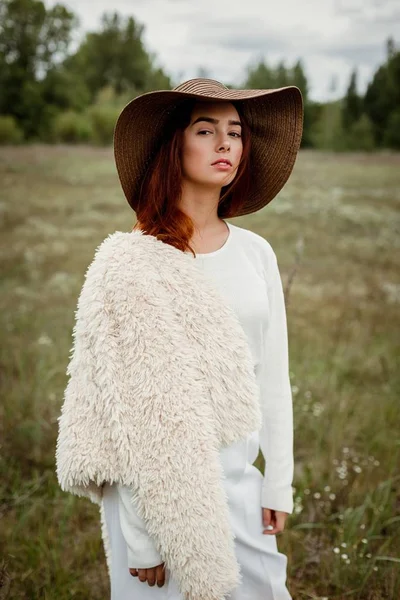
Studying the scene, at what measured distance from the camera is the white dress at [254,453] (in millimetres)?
1448

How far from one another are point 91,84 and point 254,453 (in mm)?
53183

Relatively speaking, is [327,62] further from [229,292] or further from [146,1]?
[229,292]

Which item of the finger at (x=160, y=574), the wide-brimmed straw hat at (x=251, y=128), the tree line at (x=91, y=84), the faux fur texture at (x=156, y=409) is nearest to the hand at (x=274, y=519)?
the faux fur texture at (x=156, y=409)

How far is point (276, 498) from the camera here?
1598 millimetres

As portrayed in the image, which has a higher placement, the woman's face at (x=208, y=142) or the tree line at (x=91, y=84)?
the tree line at (x=91, y=84)

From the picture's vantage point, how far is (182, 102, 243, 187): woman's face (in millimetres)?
1485

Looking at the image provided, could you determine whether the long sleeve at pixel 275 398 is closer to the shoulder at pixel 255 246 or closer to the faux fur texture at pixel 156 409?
the shoulder at pixel 255 246

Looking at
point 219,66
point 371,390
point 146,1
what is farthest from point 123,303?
point 219,66

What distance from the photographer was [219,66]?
14.2m

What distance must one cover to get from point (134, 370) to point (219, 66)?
48.0 ft

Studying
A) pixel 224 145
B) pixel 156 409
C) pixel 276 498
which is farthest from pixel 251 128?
pixel 276 498

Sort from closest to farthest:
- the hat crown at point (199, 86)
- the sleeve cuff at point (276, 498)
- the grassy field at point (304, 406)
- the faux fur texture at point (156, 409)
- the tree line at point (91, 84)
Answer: the faux fur texture at point (156, 409) < the hat crown at point (199, 86) < the sleeve cuff at point (276, 498) < the grassy field at point (304, 406) < the tree line at point (91, 84)

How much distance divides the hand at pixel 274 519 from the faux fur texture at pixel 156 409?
11.2 inches

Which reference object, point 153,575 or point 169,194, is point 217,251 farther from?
point 153,575
